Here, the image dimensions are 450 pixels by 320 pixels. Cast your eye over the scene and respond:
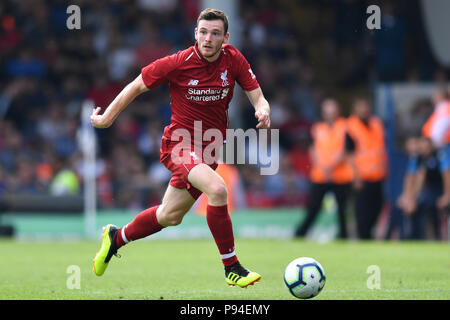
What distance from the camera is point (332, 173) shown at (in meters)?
14.2

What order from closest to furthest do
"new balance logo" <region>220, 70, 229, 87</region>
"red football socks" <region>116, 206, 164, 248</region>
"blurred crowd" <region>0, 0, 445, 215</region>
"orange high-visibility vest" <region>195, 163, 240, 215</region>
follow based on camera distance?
"new balance logo" <region>220, 70, 229, 87</region>, "red football socks" <region>116, 206, 164, 248</region>, "orange high-visibility vest" <region>195, 163, 240, 215</region>, "blurred crowd" <region>0, 0, 445, 215</region>

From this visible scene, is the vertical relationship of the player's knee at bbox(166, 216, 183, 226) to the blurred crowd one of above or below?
below

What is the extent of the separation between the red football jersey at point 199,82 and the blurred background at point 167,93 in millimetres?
8072

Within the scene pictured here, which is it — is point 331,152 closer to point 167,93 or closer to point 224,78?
point 167,93

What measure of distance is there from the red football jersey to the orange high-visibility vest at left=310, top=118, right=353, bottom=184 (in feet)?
22.3

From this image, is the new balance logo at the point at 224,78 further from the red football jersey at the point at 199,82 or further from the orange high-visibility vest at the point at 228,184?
the orange high-visibility vest at the point at 228,184

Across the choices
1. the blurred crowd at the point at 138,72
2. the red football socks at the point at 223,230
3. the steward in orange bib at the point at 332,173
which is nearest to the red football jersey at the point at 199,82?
the red football socks at the point at 223,230

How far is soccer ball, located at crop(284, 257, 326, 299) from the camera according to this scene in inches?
265

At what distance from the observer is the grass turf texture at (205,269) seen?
7234 mm

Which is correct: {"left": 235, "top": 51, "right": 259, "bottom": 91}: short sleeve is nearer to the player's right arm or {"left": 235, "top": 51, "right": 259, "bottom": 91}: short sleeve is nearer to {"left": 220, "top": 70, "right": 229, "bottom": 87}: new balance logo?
{"left": 220, "top": 70, "right": 229, "bottom": 87}: new balance logo

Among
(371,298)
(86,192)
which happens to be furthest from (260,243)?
(371,298)

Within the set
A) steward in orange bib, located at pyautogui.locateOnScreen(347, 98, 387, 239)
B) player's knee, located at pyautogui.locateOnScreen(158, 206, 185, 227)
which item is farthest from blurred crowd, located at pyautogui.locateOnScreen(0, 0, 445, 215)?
player's knee, located at pyautogui.locateOnScreen(158, 206, 185, 227)

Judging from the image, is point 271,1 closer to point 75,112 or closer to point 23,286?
point 75,112
